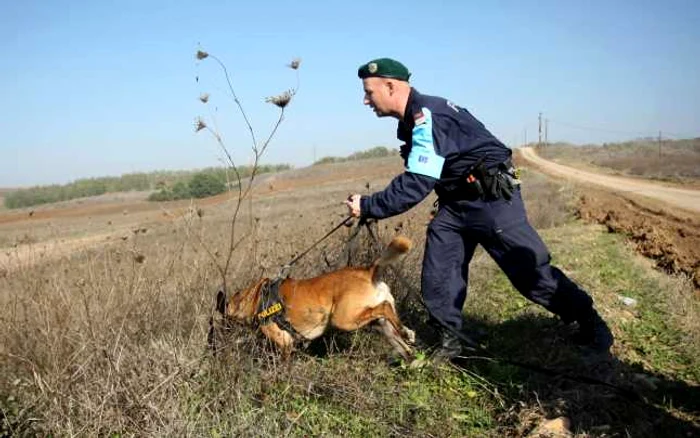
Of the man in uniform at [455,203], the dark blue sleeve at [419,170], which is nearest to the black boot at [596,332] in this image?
the man in uniform at [455,203]

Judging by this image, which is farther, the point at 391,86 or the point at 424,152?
the point at 391,86

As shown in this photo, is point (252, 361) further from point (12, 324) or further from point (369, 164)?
point (369, 164)

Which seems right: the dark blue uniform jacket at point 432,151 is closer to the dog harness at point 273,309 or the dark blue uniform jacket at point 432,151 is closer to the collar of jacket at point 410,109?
the collar of jacket at point 410,109

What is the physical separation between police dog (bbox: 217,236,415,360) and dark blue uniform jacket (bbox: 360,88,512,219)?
445 millimetres

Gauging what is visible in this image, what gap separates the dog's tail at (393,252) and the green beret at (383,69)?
1.17 metres

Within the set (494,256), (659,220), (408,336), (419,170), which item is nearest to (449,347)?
(408,336)

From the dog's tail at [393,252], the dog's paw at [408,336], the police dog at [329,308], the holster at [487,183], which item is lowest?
the dog's paw at [408,336]

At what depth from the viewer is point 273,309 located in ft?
13.4

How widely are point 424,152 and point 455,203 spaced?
55cm

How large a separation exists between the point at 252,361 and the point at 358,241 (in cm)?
236

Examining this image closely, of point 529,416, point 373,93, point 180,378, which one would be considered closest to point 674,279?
point 529,416

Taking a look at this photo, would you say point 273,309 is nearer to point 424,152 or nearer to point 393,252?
point 393,252

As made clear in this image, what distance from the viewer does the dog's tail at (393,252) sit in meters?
3.73

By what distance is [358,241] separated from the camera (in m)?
5.72
